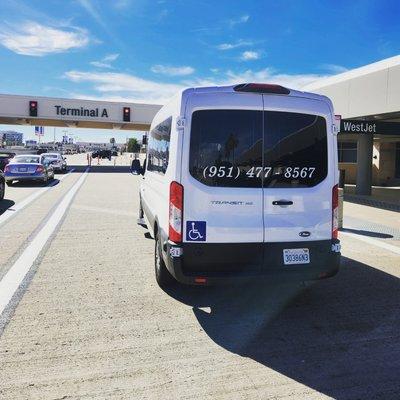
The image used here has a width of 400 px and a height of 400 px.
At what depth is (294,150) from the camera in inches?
192

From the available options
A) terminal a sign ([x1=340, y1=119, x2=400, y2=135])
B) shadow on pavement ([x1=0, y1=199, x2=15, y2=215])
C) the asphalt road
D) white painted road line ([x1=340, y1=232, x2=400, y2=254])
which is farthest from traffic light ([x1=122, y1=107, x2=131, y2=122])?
the asphalt road

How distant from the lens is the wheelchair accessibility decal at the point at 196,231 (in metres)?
4.67

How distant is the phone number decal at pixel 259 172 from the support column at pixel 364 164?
47.6 ft

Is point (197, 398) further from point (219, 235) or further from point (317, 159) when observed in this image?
point (317, 159)

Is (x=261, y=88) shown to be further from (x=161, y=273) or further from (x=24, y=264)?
(x=24, y=264)

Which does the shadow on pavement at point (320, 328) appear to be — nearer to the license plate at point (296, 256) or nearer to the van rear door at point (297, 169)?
the license plate at point (296, 256)

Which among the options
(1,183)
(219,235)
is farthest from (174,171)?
(1,183)

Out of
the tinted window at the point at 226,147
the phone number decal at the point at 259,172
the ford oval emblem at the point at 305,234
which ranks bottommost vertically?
the ford oval emblem at the point at 305,234

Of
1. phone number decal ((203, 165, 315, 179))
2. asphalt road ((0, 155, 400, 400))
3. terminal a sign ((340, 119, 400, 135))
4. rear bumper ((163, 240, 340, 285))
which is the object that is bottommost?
asphalt road ((0, 155, 400, 400))

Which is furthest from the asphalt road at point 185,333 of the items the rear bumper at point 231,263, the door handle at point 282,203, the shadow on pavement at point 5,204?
the shadow on pavement at point 5,204

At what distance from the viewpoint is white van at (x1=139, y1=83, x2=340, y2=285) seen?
15.3 ft

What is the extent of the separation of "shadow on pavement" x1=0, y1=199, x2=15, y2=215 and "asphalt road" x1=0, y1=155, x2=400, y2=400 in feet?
17.9

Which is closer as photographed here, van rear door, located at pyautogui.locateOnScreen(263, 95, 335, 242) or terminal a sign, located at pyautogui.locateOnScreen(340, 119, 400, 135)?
van rear door, located at pyautogui.locateOnScreen(263, 95, 335, 242)

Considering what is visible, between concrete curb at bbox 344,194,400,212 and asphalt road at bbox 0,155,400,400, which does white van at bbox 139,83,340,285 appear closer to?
asphalt road at bbox 0,155,400,400
